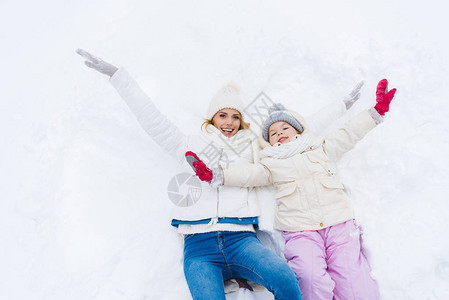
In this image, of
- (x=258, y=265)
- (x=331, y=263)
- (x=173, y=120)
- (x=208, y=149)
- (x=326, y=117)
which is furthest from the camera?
(x=173, y=120)

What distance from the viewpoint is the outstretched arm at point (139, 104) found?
2.30m

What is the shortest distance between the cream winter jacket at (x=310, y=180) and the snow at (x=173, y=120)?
0.64 ft

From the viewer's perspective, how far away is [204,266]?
1.91 metres

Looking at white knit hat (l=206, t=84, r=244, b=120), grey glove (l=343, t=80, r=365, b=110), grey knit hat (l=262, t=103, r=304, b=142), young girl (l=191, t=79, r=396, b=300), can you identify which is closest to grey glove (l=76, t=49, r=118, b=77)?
white knit hat (l=206, t=84, r=244, b=120)

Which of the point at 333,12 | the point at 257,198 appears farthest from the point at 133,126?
the point at 333,12

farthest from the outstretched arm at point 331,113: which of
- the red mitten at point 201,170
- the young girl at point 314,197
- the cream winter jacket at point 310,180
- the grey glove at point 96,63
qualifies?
the grey glove at point 96,63

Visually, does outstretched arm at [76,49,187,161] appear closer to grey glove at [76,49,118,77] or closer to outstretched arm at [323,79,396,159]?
grey glove at [76,49,118,77]

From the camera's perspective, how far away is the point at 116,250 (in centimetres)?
220

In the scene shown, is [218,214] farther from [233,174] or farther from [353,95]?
[353,95]

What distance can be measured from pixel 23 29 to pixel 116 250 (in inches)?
125

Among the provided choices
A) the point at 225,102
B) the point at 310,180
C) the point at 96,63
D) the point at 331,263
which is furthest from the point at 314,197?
the point at 96,63

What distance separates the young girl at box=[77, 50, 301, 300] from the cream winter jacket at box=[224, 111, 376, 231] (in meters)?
0.16

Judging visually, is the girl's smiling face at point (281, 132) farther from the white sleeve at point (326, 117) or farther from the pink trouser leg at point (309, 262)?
the pink trouser leg at point (309, 262)

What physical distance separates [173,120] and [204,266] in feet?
4.60
